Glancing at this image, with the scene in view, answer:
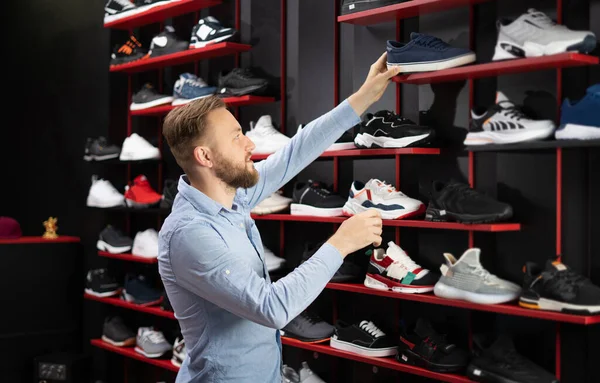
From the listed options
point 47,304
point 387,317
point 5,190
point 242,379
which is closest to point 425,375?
point 387,317

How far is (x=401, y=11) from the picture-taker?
345 cm

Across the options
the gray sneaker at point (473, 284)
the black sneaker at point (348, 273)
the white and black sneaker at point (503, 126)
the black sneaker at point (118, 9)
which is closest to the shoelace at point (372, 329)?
the black sneaker at point (348, 273)

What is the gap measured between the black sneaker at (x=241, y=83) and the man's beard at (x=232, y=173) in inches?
81.4

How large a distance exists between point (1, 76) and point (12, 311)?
2.65 meters

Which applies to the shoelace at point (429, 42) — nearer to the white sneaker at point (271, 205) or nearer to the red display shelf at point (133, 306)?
the white sneaker at point (271, 205)

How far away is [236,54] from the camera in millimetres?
4648

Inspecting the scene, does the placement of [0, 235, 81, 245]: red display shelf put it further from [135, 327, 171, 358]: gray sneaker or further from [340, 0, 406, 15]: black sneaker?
[340, 0, 406, 15]: black sneaker

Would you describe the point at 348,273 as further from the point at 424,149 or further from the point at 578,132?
Answer: the point at 578,132

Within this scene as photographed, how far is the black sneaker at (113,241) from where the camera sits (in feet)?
17.2

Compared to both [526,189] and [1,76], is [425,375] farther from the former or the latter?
[1,76]

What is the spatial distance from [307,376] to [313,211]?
978 millimetres

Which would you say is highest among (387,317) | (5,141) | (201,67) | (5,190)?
(201,67)

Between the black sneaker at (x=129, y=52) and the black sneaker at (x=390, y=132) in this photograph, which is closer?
the black sneaker at (x=390, y=132)

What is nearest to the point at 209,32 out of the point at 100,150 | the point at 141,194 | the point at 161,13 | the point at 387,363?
the point at 161,13
